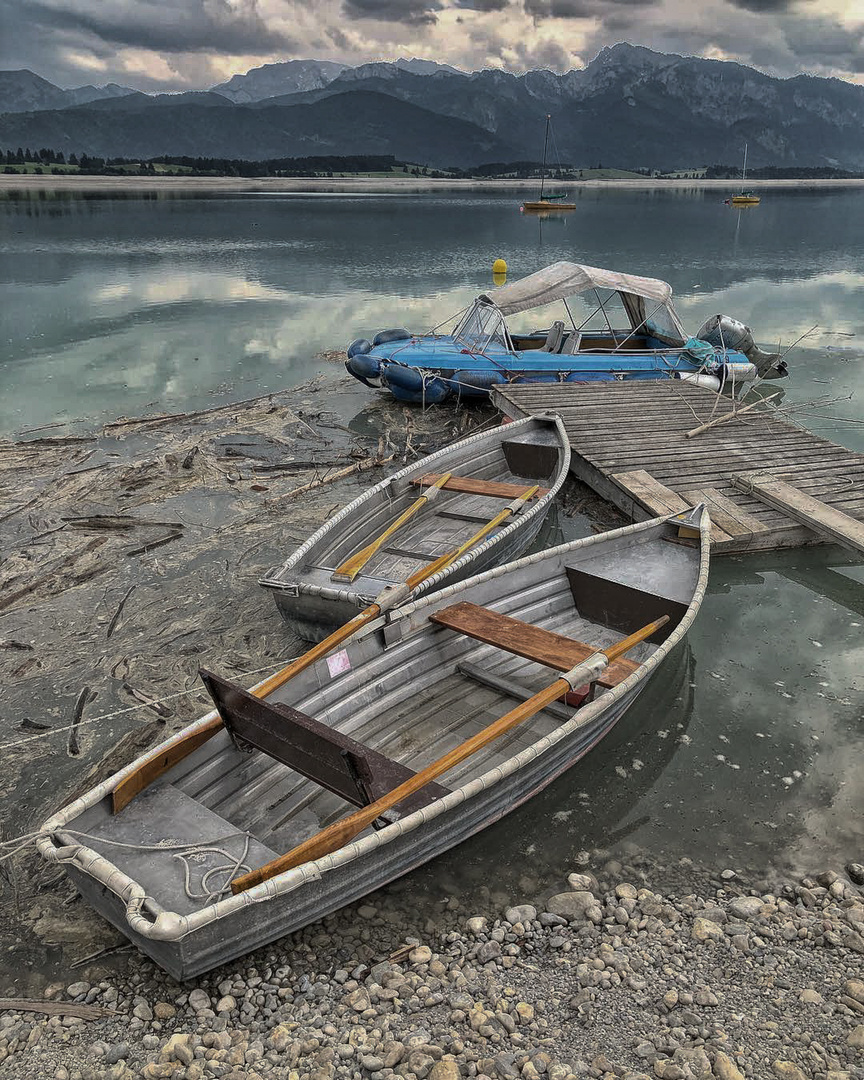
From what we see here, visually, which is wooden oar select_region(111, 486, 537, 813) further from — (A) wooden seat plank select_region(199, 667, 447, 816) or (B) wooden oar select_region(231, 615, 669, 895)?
(B) wooden oar select_region(231, 615, 669, 895)

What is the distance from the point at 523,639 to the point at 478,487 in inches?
172

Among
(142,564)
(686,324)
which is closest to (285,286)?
(686,324)

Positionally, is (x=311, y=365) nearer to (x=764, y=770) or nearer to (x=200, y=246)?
(x=764, y=770)

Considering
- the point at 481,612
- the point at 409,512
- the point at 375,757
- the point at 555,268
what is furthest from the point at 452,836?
the point at 555,268

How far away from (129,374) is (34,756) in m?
15.5

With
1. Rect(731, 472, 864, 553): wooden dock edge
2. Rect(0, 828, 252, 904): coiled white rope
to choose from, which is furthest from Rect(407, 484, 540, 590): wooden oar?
Rect(731, 472, 864, 553): wooden dock edge

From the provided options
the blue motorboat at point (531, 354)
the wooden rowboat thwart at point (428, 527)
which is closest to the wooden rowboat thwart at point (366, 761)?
the wooden rowboat thwart at point (428, 527)

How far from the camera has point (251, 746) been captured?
235 inches

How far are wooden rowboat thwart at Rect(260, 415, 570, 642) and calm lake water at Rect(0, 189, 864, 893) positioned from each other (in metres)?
2.61

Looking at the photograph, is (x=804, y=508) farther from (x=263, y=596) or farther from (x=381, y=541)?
(x=263, y=596)

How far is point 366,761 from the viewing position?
506 cm

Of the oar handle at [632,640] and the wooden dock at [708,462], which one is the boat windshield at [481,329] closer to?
the wooden dock at [708,462]

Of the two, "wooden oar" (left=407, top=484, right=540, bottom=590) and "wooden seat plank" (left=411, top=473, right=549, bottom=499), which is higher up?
"wooden seat plank" (left=411, top=473, right=549, bottom=499)

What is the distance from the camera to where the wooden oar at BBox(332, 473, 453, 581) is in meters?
8.56
